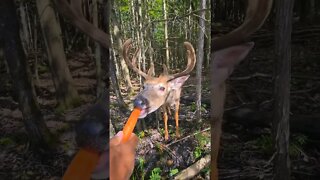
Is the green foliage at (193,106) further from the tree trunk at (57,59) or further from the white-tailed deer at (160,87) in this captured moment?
the tree trunk at (57,59)

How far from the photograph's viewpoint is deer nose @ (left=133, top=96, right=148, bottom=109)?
7.64ft

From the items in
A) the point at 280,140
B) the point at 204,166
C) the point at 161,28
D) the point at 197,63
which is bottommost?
the point at 204,166

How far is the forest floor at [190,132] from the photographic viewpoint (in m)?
2.27

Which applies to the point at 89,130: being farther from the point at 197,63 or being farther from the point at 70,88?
the point at 197,63

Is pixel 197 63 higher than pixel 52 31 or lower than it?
lower

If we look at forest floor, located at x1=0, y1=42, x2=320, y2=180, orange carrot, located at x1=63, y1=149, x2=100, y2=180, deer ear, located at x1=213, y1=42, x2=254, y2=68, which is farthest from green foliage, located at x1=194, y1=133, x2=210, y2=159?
orange carrot, located at x1=63, y1=149, x2=100, y2=180

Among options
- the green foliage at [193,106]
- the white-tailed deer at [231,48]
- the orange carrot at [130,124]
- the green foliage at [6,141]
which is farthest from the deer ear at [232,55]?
the green foliage at [6,141]

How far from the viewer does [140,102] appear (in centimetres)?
233

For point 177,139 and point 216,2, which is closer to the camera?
point 216,2

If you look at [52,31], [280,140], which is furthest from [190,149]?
[52,31]

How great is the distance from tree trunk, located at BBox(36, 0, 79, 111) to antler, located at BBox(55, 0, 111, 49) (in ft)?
0.19

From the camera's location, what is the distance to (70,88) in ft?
7.39

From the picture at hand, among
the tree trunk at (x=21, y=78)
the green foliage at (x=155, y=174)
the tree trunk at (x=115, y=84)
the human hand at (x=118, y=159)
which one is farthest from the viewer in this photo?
the green foliage at (x=155, y=174)

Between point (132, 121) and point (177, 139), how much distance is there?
270mm
